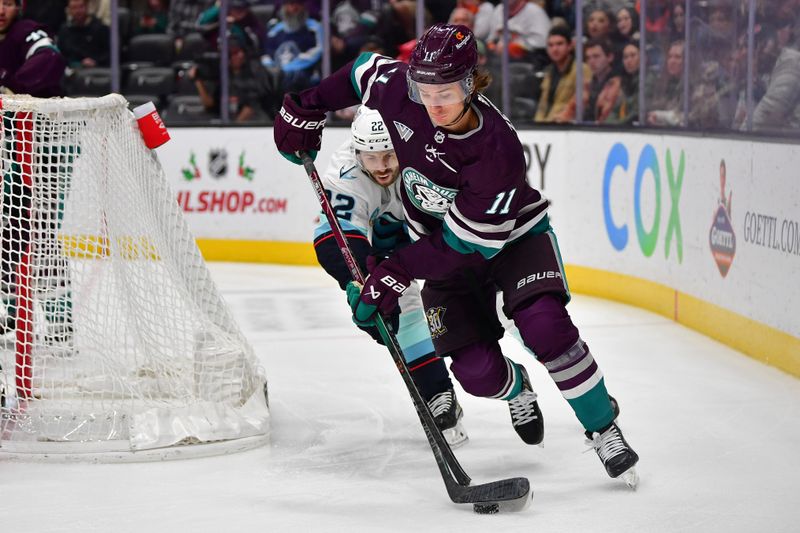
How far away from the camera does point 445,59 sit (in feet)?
7.79

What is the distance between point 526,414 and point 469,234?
2.06ft

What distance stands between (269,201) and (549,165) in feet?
5.44

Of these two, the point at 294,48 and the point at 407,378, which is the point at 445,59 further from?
the point at 294,48

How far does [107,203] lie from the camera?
3000 millimetres

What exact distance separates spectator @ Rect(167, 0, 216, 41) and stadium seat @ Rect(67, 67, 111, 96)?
455 mm

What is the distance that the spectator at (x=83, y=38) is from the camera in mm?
6672

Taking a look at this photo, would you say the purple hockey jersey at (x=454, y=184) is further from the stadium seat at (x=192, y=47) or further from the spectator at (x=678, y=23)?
the stadium seat at (x=192, y=47)

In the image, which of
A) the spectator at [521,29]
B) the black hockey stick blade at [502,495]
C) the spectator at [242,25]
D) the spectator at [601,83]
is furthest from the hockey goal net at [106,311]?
the spectator at [242,25]

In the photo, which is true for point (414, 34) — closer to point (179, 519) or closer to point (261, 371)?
point (261, 371)

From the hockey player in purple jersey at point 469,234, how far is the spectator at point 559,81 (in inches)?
113

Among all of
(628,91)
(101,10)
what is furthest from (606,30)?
(101,10)

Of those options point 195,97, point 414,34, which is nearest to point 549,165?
point 414,34

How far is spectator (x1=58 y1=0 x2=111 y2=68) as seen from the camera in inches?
263

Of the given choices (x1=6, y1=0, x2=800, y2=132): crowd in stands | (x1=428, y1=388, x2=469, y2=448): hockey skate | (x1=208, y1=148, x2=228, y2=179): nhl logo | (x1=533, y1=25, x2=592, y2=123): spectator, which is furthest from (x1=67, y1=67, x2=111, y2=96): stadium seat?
(x1=428, y1=388, x2=469, y2=448): hockey skate
